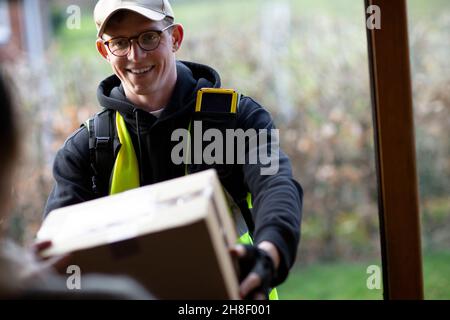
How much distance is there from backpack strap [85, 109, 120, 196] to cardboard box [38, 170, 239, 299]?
52cm

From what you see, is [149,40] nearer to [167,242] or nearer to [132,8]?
[132,8]

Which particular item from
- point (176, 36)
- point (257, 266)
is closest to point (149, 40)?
point (176, 36)

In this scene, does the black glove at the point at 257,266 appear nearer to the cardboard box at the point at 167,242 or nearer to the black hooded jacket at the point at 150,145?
the cardboard box at the point at 167,242

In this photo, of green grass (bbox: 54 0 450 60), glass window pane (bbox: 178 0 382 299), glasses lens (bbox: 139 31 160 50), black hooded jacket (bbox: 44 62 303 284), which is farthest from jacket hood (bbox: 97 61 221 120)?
green grass (bbox: 54 0 450 60)

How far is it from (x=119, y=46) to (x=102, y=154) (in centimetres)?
34

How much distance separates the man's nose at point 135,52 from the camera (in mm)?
2312

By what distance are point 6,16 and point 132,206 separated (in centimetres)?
467

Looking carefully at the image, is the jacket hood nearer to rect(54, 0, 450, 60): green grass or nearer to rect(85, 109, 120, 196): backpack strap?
rect(85, 109, 120, 196): backpack strap

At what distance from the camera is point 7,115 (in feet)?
4.00

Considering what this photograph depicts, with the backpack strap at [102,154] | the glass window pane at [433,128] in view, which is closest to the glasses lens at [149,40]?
the backpack strap at [102,154]

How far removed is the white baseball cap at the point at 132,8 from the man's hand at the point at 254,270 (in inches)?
33.6
